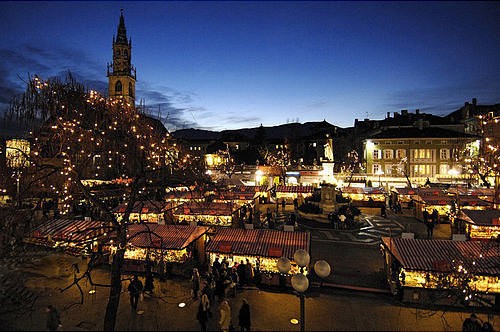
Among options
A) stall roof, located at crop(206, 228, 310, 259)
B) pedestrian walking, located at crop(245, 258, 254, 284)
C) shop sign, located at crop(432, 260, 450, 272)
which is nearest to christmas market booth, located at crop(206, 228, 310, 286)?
stall roof, located at crop(206, 228, 310, 259)

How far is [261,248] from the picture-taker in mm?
12180

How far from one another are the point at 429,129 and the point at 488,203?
3015 cm

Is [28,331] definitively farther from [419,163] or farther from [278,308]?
[419,163]

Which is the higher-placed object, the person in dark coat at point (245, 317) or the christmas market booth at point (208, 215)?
the christmas market booth at point (208, 215)

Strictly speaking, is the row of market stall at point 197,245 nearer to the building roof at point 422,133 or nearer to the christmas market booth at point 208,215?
the christmas market booth at point 208,215

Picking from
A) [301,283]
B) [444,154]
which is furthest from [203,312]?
[444,154]

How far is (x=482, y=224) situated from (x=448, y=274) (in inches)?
330

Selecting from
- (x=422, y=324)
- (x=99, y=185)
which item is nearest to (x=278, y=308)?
(x=422, y=324)

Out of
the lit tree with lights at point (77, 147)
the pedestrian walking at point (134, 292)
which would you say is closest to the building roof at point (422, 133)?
the lit tree with lights at point (77, 147)

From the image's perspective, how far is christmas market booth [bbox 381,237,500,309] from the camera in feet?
32.5

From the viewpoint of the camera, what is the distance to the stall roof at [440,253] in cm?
1016

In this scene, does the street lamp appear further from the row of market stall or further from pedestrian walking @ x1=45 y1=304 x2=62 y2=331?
pedestrian walking @ x1=45 y1=304 x2=62 y2=331

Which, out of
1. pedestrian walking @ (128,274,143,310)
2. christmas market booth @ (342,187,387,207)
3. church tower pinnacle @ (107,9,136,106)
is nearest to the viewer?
pedestrian walking @ (128,274,143,310)

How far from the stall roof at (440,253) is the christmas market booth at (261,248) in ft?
11.9
